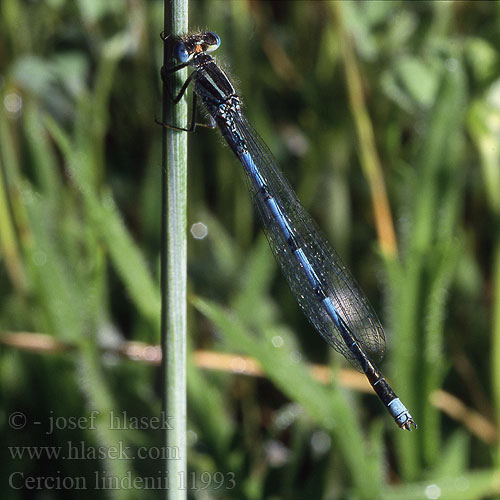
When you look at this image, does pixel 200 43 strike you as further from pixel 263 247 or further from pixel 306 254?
pixel 263 247

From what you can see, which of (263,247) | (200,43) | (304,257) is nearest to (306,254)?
(304,257)

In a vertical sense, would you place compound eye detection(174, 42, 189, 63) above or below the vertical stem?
above

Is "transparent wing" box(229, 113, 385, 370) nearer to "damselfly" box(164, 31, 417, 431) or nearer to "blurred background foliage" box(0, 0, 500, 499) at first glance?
"damselfly" box(164, 31, 417, 431)

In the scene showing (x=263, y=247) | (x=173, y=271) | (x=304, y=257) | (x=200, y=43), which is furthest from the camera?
(x=263, y=247)

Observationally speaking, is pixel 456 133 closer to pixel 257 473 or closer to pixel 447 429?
pixel 447 429

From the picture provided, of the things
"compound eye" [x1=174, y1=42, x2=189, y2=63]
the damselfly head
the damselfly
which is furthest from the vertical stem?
the damselfly

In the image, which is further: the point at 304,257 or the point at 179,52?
the point at 304,257
